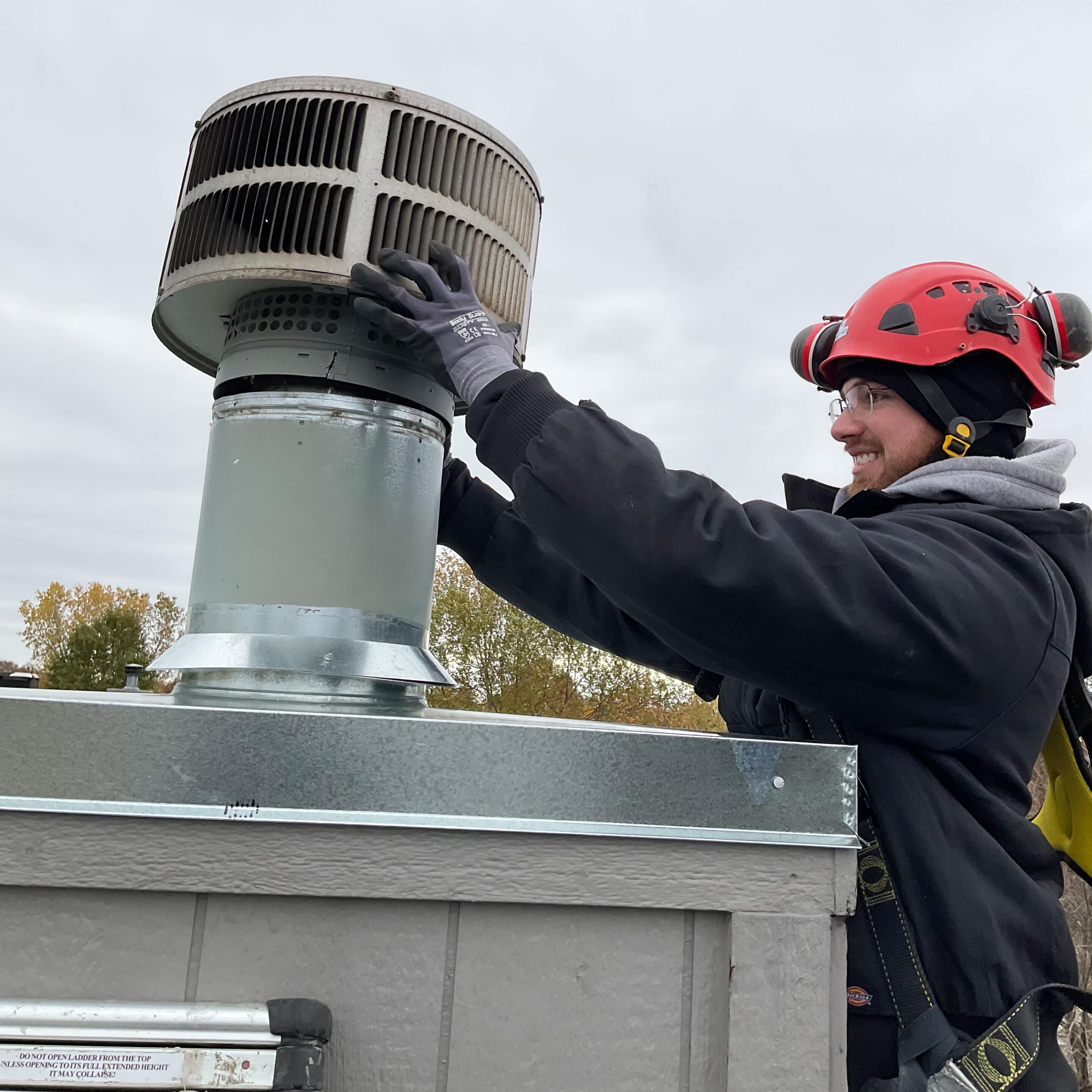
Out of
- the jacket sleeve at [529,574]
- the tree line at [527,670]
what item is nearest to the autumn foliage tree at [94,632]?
the tree line at [527,670]

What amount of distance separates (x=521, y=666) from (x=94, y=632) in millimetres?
22675

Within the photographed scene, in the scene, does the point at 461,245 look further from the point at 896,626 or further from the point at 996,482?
the point at 996,482

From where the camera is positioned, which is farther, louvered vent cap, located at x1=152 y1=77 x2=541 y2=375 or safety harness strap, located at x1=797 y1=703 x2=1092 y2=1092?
louvered vent cap, located at x1=152 y1=77 x2=541 y2=375

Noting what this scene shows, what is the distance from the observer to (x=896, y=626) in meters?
1.59

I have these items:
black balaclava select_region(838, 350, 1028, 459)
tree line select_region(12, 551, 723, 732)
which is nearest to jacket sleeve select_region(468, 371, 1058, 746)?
black balaclava select_region(838, 350, 1028, 459)

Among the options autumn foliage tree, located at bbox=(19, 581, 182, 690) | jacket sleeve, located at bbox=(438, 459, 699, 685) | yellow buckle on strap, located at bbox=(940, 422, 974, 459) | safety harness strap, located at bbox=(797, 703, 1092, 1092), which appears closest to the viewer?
safety harness strap, located at bbox=(797, 703, 1092, 1092)

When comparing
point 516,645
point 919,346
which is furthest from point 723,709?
point 516,645

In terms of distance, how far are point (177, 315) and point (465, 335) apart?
73cm

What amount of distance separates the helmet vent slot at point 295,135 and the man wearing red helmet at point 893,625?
25 centimetres

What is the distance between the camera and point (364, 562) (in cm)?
177

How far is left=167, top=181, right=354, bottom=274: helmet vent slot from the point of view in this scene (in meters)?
1.77

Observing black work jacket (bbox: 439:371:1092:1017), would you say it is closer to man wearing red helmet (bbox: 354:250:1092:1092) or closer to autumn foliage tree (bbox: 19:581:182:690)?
man wearing red helmet (bbox: 354:250:1092:1092)

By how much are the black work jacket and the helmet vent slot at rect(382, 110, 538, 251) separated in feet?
1.48

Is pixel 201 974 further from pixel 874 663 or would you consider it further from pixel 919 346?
pixel 919 346
